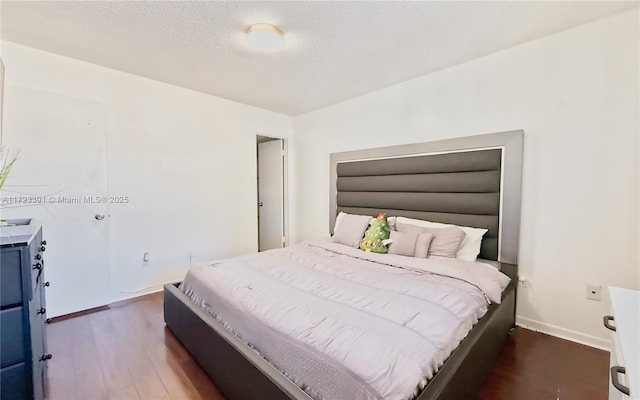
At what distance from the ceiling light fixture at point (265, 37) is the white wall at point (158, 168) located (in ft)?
5.28

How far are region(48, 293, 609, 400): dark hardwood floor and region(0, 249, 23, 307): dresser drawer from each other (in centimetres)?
93

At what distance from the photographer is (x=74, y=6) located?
187 cm

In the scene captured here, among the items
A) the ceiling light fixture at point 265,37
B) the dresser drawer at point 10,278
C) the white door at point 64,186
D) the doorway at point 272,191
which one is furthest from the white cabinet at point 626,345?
the doorway at point 272,191

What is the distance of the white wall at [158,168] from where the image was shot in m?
2.59

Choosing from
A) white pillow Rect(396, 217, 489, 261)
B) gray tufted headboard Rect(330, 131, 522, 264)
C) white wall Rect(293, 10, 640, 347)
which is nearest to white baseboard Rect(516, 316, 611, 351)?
white wall Rect(293, 10, 640, 347)

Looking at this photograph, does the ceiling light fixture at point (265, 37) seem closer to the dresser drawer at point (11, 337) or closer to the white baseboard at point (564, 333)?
the dresser drawer at point (11, 337)

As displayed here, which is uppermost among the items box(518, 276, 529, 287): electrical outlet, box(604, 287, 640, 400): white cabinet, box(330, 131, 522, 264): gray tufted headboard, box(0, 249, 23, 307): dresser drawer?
box(330, 131, 522, 264): gray tufted headboard

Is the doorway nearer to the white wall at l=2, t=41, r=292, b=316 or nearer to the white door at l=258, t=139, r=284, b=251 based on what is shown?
the white door at l=258, t=139, r=284, b=251

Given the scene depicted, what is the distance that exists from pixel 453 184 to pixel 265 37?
2127 mm

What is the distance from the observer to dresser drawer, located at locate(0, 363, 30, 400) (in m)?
1.08

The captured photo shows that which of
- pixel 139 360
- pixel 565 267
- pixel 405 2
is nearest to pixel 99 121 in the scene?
pixel 139 360

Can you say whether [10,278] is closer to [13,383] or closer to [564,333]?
[13,383]

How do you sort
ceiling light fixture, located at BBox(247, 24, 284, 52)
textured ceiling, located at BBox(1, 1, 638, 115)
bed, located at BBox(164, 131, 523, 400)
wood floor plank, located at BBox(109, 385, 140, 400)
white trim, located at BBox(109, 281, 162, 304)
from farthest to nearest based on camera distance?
white trim, located at BBox(109, 281, 162, 304)
ceiling light fixture, located at BBox(247, 24, 284, 52)
textured ceiling, located at BBox(1, 1, 638, 115)
wood floor plank, located at BBox(109, 385, 140, 400)
bed, located at BBox(164, 131, 523, 400)

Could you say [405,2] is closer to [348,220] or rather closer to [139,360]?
[348,220]
